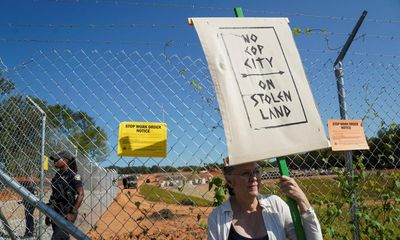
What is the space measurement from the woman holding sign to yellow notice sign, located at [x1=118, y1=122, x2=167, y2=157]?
52 cm

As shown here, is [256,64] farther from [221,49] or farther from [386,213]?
[386,213]

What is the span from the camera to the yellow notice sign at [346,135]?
350cm

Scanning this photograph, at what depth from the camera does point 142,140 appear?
8.89 feet

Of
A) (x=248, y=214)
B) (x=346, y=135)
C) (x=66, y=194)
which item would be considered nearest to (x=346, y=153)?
(x=346, y=135)

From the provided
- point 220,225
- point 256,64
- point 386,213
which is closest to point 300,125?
point 256,64

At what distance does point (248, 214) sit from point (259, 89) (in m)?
0.80

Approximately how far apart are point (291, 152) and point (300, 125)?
0.16 meters

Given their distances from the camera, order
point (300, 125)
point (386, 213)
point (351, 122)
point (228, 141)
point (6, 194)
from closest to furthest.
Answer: point (228, 141)
point (300, 125)
point (351, 122)
point (386, 213)
point (6, 194)

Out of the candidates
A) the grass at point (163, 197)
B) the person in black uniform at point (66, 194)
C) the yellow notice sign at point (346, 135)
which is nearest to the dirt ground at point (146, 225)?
the grass at point (163, 197)

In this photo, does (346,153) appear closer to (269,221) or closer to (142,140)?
(269,221)

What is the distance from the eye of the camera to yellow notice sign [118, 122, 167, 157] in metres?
2.66

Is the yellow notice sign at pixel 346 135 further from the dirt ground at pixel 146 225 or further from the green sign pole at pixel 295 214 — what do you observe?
the green sign pole at pixel 295 214

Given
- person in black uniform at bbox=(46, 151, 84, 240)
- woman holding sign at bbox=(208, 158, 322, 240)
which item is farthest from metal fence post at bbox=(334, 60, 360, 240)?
person in black uniform at bbox=(46, 151, 84, 240)

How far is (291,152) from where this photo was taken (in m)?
1.95
